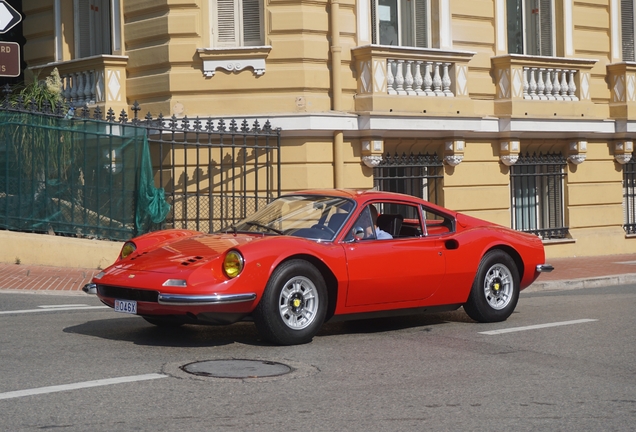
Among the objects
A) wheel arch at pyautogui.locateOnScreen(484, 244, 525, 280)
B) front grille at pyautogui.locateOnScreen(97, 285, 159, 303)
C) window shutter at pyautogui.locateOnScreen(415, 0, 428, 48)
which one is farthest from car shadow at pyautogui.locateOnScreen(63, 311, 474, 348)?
window shutter at pyautogui.locateOnScreen(415, 0, 428, 48)

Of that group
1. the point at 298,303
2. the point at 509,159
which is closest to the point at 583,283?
the point at 509,159

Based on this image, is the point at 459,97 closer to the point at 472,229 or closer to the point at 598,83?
the point at 598,83

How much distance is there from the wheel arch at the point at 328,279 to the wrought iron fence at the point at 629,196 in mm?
14423

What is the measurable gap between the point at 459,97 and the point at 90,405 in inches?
524

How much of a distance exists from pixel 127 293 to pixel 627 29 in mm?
16749

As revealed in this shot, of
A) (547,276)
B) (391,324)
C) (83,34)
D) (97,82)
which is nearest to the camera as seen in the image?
(391,324)

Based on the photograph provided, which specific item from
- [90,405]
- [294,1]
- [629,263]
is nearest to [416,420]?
[90,405]

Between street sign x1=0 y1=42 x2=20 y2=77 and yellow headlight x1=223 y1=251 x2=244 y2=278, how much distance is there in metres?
4.24

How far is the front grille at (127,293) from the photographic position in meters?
8.48

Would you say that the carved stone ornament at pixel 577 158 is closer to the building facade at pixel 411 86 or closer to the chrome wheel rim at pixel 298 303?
the building facade at pixel 411 86

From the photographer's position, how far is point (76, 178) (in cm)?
1562

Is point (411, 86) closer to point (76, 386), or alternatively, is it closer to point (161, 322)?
point (161, 322)

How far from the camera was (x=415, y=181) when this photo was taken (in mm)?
19031

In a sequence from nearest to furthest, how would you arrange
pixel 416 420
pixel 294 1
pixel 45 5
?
pixel 416 420 → pixel 294 1 → pixel 45 5
